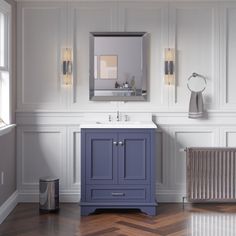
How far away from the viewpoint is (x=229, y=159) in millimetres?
5043

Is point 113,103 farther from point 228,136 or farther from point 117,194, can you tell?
point 228,136

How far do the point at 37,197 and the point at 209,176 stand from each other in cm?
181

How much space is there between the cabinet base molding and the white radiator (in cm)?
49

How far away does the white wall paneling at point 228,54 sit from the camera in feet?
17.0

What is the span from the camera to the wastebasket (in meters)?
4.85

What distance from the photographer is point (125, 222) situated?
14.9ft

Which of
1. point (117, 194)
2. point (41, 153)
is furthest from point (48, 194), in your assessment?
point (117, 194)

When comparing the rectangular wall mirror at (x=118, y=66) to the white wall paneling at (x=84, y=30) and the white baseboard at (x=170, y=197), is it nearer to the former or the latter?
the white wall paneling at (x=84, y=30)

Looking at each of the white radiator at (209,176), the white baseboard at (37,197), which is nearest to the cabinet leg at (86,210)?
the white baseboard at (37,197)

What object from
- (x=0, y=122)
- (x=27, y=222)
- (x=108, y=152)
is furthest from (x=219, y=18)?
(x=27, y=222)

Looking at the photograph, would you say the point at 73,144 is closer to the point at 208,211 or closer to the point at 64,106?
the point at 64,106

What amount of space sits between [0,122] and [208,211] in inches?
87.0

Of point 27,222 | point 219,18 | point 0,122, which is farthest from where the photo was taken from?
point 219,18

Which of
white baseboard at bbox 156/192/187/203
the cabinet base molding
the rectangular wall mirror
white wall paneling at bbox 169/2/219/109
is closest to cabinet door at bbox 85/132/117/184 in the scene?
the cabinet base molding
